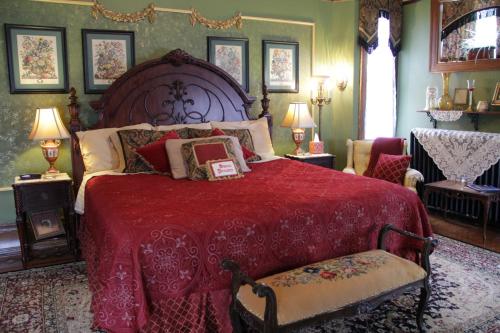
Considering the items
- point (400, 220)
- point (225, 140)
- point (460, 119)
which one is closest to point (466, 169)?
point (460, 119)

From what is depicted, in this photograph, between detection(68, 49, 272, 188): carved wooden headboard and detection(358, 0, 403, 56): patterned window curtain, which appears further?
detection(358, 0, 403, 56): patterned window curtain

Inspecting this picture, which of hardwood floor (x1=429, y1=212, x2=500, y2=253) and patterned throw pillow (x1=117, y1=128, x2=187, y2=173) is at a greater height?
patterned throw pillow (x1=117, y1=128, x2=187, y2=173)

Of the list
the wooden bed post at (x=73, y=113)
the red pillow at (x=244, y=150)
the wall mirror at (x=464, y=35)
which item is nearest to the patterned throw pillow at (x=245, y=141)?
the red pillow at (x=244, y=150)

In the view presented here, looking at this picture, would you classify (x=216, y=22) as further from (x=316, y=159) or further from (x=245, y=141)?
(x=316, y=159)

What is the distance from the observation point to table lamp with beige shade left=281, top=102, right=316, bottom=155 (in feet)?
15.3

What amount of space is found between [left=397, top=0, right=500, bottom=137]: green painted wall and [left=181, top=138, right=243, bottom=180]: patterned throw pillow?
2755 mm

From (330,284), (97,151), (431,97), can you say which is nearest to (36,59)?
(97,151)

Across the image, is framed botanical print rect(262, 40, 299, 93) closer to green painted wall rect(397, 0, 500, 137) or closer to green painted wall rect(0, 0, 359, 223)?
green painted wall rect(0, 0, 359, 223)

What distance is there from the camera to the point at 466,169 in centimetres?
444

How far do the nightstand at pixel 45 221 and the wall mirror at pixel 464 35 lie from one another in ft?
13.3

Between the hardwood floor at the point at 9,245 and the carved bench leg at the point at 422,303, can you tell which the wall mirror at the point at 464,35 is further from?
the hardwood floor at the point at 9,245

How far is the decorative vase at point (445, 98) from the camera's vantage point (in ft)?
15.3

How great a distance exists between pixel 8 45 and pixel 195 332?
3.01 metres

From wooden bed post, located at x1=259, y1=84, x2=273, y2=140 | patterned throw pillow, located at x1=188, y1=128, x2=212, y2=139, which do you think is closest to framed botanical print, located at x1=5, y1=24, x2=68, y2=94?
patterned throw pillow, located at x1=188, y1=128, x2=212, y2=139
